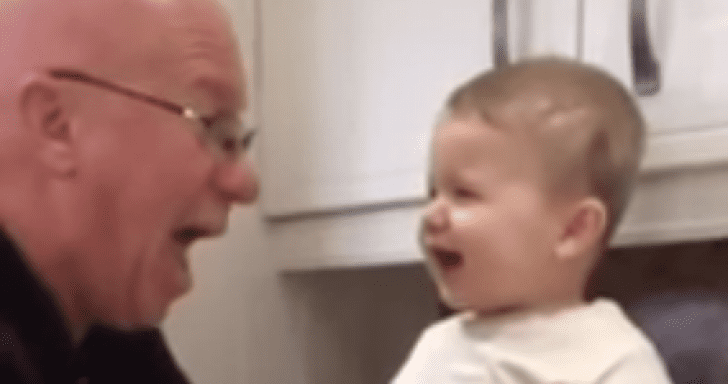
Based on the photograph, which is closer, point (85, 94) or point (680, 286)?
point (85, 94)

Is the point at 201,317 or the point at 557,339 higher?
the point at 557,339

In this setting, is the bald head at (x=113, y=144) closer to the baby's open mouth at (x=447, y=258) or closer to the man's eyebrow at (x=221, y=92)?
the man's eyebrow at (x=221, y=92)

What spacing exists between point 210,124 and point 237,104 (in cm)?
3

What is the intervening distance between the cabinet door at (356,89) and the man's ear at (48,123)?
1.90 ft

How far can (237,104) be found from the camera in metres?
0.76

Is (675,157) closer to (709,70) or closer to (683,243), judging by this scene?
(709,70)

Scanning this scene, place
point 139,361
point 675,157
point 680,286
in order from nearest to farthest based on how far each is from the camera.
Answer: point 139,361
point 675,157
point 680,286

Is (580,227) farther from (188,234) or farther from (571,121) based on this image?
(188,234)

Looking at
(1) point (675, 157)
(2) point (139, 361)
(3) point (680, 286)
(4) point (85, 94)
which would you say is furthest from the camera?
(3) point (680, 286)

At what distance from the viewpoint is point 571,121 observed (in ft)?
2.42

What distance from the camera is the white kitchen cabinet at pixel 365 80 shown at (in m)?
1.12

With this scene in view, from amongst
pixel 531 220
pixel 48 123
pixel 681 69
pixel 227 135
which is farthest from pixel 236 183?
pixel 681 69

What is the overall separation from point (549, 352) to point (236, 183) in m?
0.32

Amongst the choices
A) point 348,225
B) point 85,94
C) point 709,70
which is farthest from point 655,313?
point 85,94
